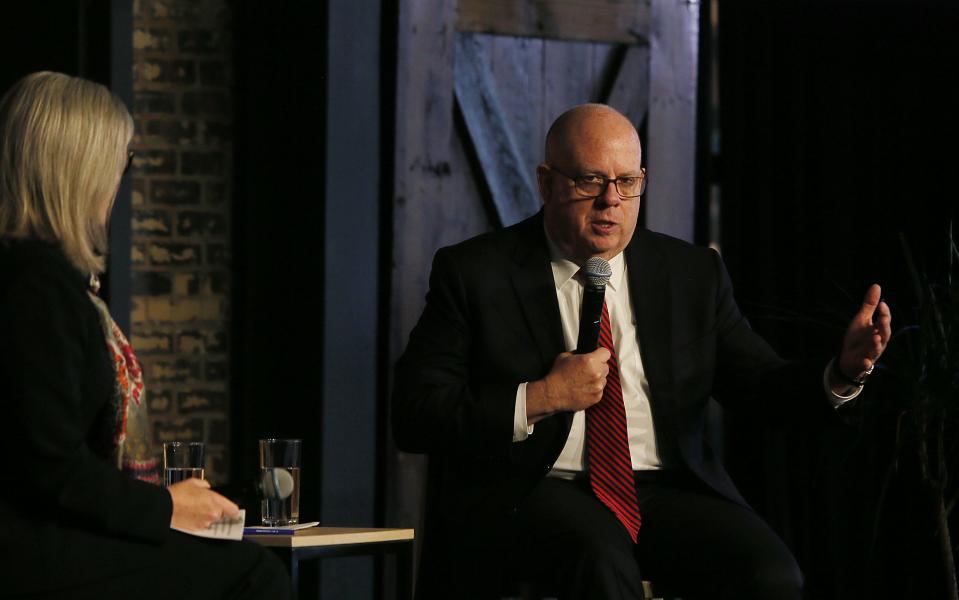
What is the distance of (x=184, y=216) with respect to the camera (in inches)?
172

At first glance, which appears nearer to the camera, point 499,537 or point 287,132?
point 499,537

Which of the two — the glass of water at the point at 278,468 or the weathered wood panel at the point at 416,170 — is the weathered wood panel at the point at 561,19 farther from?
the glass of water at the point at 278,468

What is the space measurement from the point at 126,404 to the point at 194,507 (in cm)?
20

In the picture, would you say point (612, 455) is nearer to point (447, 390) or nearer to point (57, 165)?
point (447, 390)

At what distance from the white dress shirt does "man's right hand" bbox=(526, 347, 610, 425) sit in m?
0.12

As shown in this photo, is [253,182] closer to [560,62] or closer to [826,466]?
[560,62]

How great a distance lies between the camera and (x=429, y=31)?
411cm

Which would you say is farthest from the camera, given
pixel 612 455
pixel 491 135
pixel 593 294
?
pixel 491 135

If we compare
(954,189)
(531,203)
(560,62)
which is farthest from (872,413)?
(560,62)

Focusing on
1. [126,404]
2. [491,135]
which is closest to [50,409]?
[126,404]

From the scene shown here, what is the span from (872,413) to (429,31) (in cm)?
181

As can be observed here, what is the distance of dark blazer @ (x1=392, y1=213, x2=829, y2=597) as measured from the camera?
263 centimetres

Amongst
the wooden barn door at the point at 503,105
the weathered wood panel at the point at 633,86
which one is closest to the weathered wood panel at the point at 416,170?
the wooden barn door at the point at 503,105

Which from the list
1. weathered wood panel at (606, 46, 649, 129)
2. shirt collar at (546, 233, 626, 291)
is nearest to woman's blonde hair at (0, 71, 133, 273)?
shirt collar at (546, 233, 626, 291)
